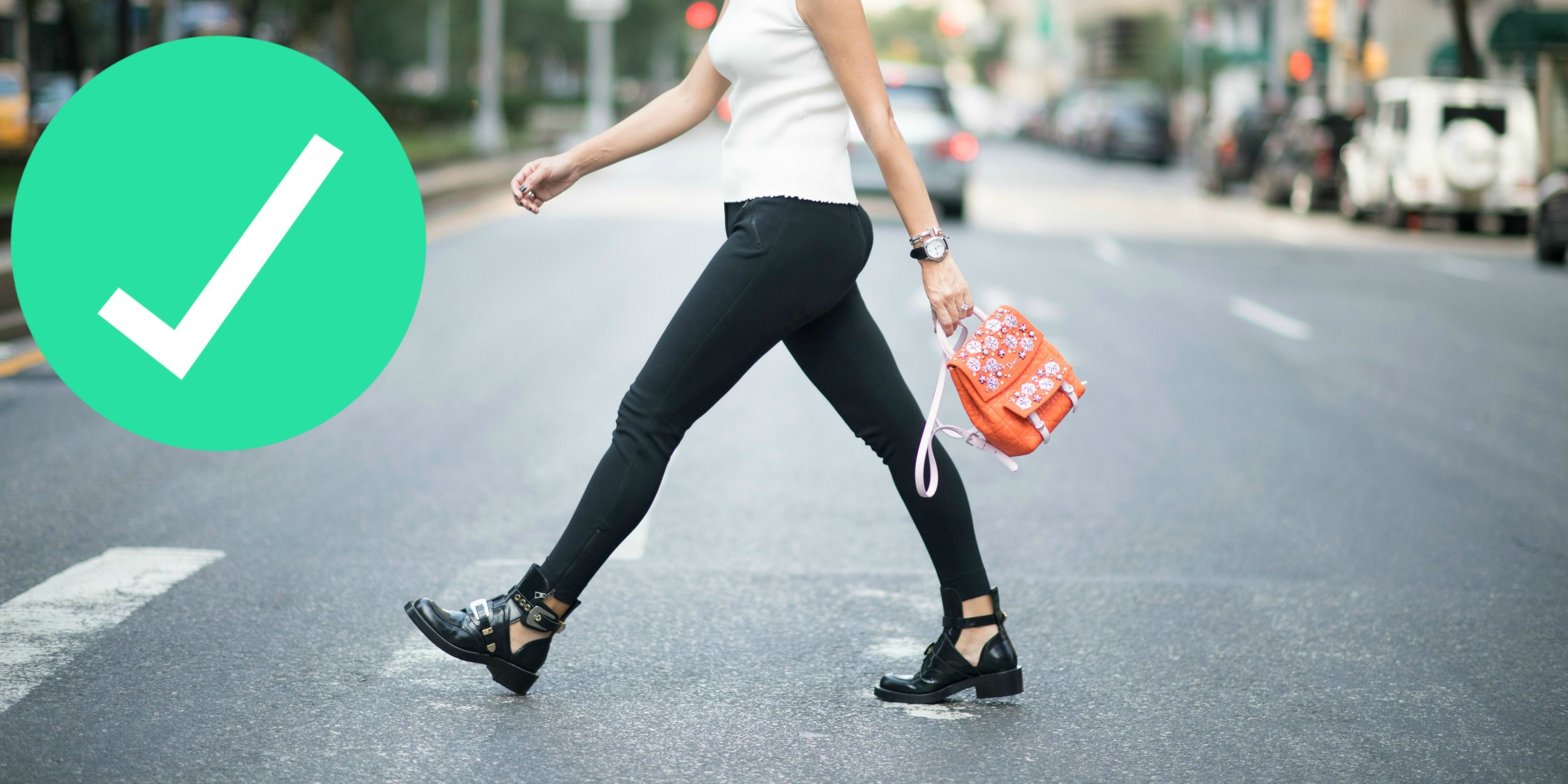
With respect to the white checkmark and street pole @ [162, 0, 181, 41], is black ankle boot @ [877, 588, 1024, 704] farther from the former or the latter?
street pole @ [162, 0, 181, 41]

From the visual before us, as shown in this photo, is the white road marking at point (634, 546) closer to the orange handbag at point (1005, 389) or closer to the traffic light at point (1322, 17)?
the orange handbag at point (1005, 389)

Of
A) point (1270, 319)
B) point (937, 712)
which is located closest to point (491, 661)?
point (937, 712)

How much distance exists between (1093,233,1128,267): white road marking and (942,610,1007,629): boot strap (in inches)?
506

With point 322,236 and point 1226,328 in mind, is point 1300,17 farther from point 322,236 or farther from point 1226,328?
point 322,236

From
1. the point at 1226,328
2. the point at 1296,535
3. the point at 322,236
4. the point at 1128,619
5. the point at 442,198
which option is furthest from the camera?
the point at 442,198

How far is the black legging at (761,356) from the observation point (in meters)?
3.62

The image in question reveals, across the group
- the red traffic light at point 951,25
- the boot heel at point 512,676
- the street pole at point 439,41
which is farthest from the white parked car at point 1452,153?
the street pole at point 439,41

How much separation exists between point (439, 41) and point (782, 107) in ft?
224

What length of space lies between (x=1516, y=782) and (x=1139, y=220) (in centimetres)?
2073

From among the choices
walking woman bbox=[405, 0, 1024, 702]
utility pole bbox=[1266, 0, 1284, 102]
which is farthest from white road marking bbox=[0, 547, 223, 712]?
utility pole bbox=[1266, 0, 1284, 102]

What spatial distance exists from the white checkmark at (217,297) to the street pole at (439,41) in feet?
174

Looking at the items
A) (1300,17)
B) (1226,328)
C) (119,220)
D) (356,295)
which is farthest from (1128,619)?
(1300,17)

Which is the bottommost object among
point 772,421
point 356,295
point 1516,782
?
point 772,421

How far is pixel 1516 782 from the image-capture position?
3.50 metres
